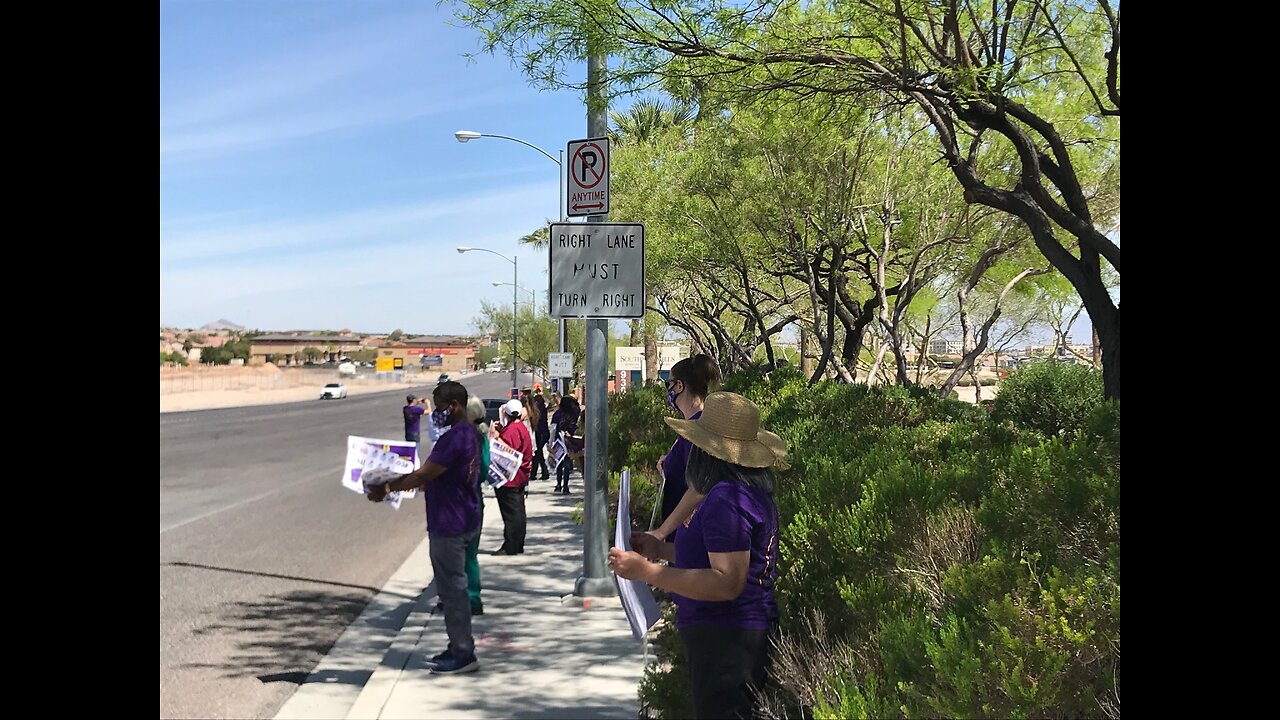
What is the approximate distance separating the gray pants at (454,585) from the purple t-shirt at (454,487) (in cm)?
7

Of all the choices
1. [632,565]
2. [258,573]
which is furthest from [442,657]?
[258,573]

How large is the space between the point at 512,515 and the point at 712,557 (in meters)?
7.35

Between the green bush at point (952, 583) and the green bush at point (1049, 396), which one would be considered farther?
the green bush at point (1049, 396)

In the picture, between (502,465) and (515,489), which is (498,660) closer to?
(502,465)

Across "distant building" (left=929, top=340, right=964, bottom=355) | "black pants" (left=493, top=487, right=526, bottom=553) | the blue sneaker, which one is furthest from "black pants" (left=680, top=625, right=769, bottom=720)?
"distant building" (left=929, top=340, right=964, bottom=355)

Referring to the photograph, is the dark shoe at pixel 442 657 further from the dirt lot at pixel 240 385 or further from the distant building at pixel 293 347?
the distant building at pixel 293 347

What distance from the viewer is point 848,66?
26.9 feet

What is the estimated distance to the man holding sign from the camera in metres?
9.62

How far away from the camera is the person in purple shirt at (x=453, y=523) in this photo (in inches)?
230

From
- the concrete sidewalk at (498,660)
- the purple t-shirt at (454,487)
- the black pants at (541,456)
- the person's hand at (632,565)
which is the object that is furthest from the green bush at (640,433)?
the person's hand at (632,565)

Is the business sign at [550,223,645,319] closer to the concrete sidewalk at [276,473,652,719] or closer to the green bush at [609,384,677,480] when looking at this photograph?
the concrete sidewalk at [276,473,652,719]
